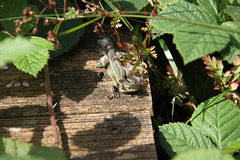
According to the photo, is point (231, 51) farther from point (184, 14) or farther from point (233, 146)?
point (233, 146)

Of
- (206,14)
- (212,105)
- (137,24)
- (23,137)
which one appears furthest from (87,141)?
(137,24)

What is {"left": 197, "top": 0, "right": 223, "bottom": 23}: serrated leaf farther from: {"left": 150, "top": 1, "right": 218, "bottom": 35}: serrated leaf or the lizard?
the lizard

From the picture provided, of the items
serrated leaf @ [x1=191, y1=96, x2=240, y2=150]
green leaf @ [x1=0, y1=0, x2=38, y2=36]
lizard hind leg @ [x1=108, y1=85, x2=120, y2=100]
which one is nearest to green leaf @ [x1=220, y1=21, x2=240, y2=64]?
serrated leaf @ [x1=191, y1=96, x2=240, y2=150]

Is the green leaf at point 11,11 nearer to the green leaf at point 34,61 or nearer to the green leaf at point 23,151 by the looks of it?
the green leaf at point 34,61

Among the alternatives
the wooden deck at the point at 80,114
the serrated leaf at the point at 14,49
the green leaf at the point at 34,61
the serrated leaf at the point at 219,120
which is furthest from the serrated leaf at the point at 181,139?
the serrated leaf at the point at 14,49

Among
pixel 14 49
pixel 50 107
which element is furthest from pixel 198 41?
pixel 50 107
